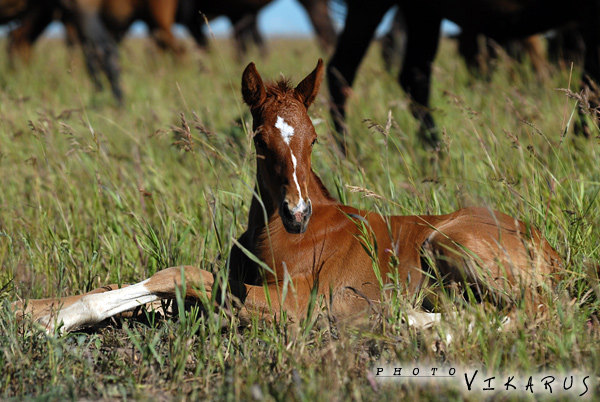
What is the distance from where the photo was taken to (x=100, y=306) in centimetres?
286

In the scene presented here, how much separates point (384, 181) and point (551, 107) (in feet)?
6.61

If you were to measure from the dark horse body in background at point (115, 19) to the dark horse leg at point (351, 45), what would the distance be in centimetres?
328

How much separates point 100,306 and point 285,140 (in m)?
1.01

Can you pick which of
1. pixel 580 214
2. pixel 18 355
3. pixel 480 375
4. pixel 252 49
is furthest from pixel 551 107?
pixel 252 49

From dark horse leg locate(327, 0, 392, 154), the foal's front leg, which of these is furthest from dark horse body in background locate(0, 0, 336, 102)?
the foal's front leg

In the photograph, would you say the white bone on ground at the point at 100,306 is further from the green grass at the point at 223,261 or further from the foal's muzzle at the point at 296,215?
the foal's muzzle at the point at 296,215

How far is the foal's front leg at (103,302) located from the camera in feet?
9.34

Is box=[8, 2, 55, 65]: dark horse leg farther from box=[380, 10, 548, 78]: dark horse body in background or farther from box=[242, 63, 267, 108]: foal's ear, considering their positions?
box=[242, 63, 267, 108]: foal's ear

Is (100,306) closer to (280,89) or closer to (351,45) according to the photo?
(280,89)

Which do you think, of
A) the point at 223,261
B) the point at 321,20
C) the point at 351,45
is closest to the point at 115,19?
the point at 321,20

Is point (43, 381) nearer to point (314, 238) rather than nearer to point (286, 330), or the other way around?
point (286, 330)

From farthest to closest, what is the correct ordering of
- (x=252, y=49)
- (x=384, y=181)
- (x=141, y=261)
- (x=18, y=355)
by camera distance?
(x=252, y=49)
(x=384, y=181)
(x=141, y=261)
(x=18, y=355)

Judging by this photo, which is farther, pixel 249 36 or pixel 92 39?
pixel 249 36

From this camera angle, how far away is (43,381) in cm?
240
